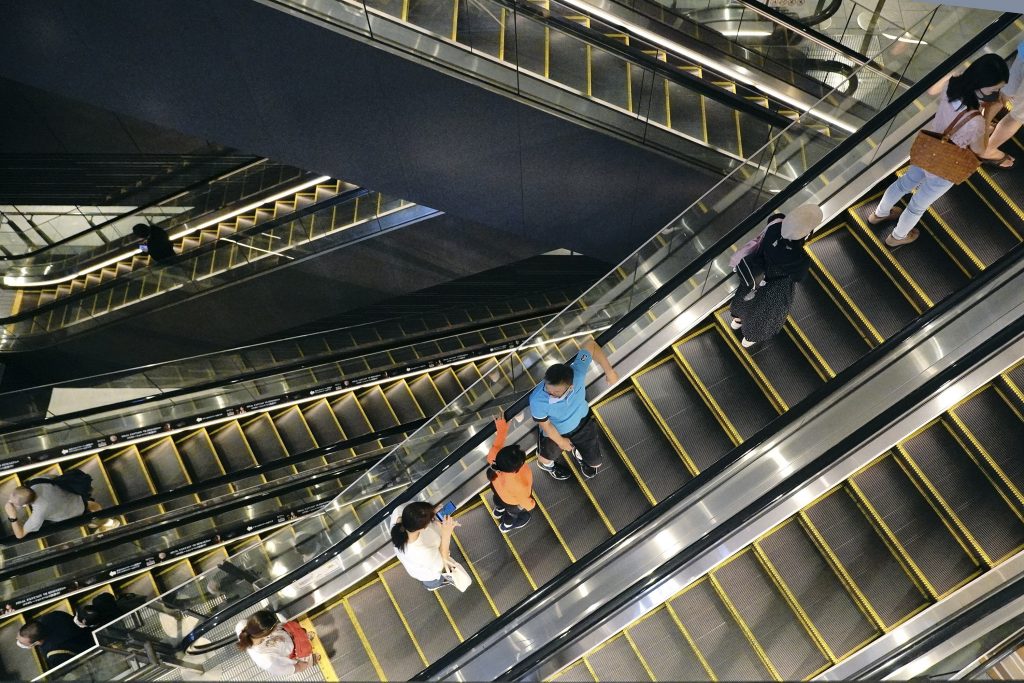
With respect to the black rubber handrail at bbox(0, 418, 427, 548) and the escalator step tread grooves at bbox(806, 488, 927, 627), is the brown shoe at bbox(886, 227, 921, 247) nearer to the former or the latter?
the escalator step tread grooves at bbox(806, 488, 927, 627)

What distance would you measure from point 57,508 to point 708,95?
7.72 meters

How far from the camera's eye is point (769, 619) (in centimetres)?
479

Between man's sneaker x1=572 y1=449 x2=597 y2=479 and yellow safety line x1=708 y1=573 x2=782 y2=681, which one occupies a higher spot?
man's sneaker x1=572 y1=449 x2=597 y2=479

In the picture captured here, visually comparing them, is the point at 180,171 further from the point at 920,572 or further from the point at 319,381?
the point at 920,572

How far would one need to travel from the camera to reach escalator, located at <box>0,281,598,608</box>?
742cm

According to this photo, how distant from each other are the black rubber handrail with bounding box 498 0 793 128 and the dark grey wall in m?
0.74

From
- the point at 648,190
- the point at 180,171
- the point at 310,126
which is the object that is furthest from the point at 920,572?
the point at 180,171

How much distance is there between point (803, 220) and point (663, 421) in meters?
1.98

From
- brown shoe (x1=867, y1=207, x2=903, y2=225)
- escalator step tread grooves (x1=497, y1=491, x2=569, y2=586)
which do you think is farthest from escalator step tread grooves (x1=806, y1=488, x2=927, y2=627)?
brown shoe (x1=867, y1=207, x2=903, y2=225)

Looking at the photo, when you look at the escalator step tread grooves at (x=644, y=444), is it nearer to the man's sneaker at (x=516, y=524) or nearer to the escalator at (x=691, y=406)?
the escalator at (x=691, y=406)

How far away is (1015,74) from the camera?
13.5 ft

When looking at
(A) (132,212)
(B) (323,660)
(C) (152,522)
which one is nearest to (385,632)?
(B) (323,660)

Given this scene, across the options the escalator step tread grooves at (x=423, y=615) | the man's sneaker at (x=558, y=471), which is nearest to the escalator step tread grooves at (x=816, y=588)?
Answer: the man's sneaker at (x=558, y=471)

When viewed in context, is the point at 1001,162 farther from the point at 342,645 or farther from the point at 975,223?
the point at 342,645
